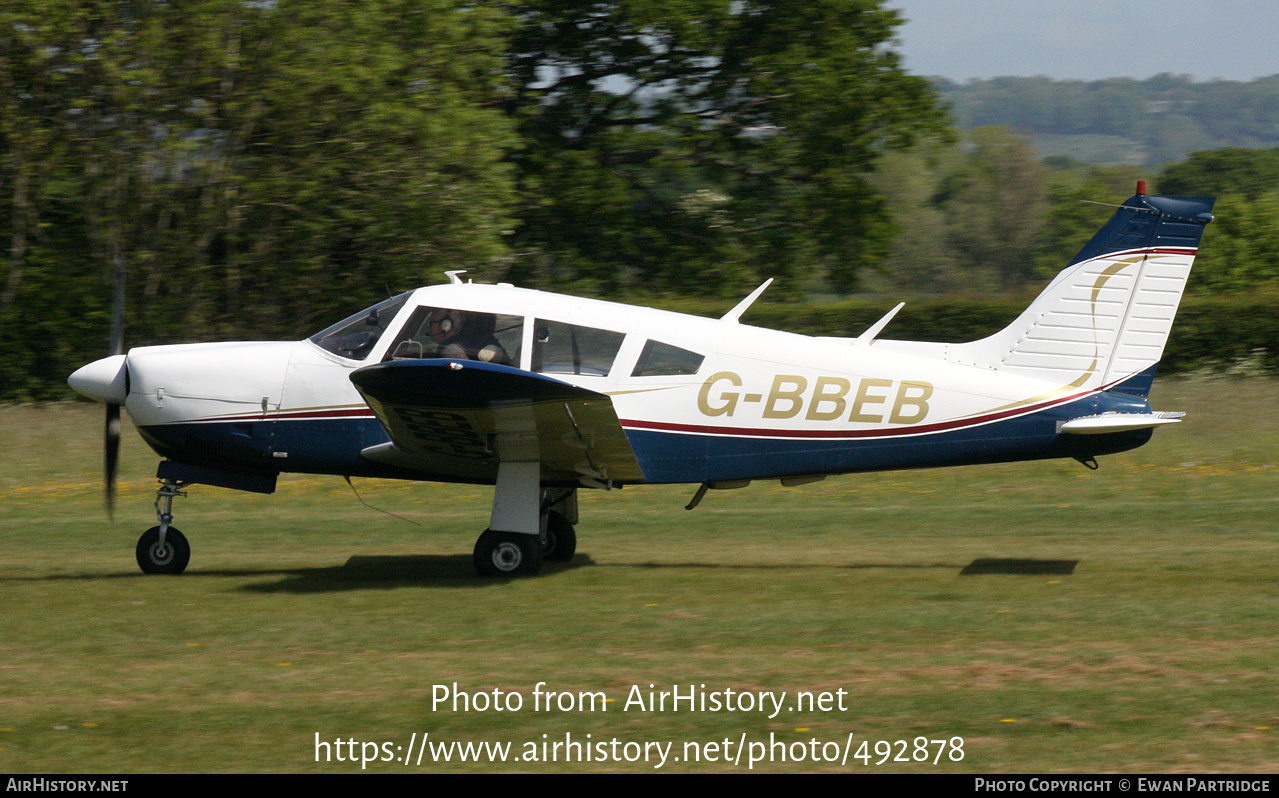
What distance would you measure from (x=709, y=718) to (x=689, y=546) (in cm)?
513

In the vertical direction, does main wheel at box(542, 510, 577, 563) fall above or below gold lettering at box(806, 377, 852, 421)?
below

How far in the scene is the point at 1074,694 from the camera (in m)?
5.99

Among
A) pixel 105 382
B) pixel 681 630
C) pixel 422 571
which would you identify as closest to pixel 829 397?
pixel 681 630

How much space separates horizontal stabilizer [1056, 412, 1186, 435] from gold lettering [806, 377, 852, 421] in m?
1.54

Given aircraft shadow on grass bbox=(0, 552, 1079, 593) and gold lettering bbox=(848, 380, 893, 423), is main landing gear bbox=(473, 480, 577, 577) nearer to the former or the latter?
aircraft shadow on grass bbox=(0, 552, 1079, 593)

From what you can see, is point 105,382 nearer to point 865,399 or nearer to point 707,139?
point 865,399

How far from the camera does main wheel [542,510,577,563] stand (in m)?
10.0

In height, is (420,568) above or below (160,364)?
below

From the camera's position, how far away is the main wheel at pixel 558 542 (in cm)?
1002

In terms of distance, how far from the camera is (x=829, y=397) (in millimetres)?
8984

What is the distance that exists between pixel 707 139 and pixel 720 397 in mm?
17570

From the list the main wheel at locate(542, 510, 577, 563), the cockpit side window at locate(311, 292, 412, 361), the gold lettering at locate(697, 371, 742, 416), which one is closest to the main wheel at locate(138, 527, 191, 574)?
the cockpit side window at locate(311, 292, 412, 361)
